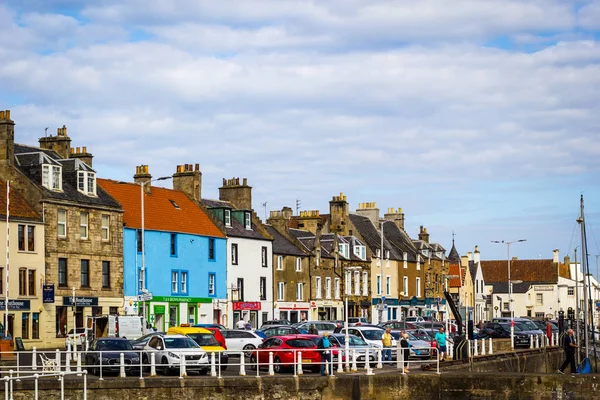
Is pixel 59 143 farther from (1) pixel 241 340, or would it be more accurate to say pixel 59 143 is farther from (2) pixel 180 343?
(2) pixel 180 343

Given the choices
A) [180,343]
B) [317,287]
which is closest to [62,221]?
[180,343]

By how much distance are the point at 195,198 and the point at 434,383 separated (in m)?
41.4

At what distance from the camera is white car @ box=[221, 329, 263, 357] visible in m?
Answer: 49.6

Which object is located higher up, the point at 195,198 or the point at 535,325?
the point at 195,198

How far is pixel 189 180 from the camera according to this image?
78.6 metres

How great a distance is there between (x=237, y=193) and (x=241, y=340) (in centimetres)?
3385

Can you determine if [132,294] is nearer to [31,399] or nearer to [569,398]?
[31,399]

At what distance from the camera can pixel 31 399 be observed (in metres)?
37.6

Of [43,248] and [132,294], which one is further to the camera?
[132,294]

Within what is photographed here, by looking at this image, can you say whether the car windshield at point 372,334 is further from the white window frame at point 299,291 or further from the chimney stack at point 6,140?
the white window frame at point 299,291

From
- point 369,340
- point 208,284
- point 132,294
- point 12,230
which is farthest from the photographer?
point 208,284

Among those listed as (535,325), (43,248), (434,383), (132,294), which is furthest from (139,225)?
(434,383)

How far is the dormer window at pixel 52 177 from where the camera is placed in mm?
61625

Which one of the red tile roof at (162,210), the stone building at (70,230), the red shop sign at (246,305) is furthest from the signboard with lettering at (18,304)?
the red shop sign at (246,305)
